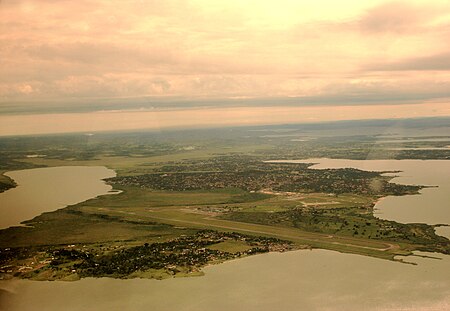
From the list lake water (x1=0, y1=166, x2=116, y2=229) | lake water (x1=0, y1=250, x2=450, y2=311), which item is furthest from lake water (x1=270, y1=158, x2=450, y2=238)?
lake water (x1=0, y1=166, x2=116, y2=229)

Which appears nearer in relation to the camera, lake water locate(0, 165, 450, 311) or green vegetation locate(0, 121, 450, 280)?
lake water locate(0, 165, 450, 311)

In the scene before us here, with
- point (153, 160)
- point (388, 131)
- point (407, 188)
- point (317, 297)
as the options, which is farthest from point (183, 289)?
point (388, 131)

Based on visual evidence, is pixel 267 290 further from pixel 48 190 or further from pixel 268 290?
pixel 48 190

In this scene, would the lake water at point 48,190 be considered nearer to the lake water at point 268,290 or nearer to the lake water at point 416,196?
the lake water at point 268,290

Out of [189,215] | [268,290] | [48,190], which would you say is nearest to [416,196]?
[189,215]

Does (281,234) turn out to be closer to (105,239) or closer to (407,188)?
(105,239)

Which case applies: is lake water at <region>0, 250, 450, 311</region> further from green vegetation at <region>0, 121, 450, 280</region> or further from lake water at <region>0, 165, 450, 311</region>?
green vegetation at <region>0, 121, 450, 280</region>
